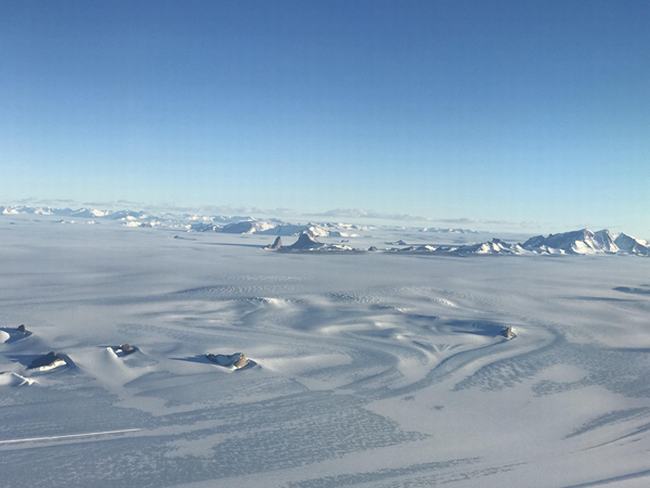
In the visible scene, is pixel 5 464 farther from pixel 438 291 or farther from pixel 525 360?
pixel 438 291

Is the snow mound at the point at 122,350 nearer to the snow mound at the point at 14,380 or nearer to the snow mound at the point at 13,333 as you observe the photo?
the snow mound at the point at 14,380

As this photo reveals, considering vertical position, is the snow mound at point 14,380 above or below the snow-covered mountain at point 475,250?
below

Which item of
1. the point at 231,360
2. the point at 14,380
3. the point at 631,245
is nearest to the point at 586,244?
the point at 631,245

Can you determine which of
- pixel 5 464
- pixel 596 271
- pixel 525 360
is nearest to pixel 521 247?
pixel 596 271

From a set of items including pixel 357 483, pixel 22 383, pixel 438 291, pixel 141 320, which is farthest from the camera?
pixel 438 291

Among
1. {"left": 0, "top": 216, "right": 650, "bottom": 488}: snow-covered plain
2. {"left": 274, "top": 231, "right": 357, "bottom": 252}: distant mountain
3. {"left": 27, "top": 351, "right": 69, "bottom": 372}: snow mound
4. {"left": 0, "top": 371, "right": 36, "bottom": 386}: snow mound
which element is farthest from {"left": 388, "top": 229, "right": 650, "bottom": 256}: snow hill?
{"left": 0, "top": 371, "right": 36, "bottom": 386}: snow mound

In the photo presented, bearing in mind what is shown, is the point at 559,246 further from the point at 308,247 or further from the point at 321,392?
the point at 321,392

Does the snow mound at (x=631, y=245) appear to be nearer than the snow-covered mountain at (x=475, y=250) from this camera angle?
No

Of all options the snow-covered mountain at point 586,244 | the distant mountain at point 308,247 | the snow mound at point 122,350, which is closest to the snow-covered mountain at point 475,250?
the snow-covered mountain at point 586,244
